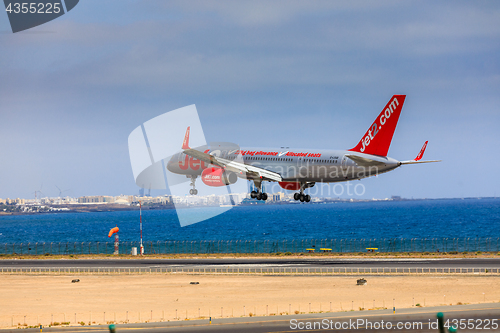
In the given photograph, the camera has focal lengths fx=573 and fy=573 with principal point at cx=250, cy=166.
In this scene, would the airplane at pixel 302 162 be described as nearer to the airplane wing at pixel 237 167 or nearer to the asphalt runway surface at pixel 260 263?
the airplane wing at pixel 237 167

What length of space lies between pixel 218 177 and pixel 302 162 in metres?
11.2

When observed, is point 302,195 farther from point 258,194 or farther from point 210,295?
point 210,295

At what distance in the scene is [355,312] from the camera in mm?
48375

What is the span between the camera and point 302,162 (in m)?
72.6

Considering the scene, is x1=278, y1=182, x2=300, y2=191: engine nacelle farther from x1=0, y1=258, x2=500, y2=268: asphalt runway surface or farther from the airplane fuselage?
x1=0, y1=258, x2=500, y2=268: asphalt runway surface

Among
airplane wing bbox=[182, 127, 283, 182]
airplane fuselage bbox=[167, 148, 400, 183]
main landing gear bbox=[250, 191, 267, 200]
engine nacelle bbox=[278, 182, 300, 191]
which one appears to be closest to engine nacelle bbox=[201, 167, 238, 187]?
airplane wing bbox=[182, 127, 283, 182]

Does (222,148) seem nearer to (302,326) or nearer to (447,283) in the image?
(447,283)

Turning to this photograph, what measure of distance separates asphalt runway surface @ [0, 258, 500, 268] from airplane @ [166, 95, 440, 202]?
652 inches

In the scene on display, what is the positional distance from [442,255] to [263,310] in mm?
63687

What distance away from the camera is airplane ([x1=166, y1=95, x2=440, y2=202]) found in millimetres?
69062

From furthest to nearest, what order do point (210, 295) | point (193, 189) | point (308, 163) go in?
point (193, 189) → point (308, 163) → point (210, 295)

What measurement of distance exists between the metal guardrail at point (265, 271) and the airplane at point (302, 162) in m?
11.2

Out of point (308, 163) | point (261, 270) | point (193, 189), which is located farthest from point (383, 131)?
point (261, 270)

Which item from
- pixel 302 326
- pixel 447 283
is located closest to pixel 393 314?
pixel 302 326
